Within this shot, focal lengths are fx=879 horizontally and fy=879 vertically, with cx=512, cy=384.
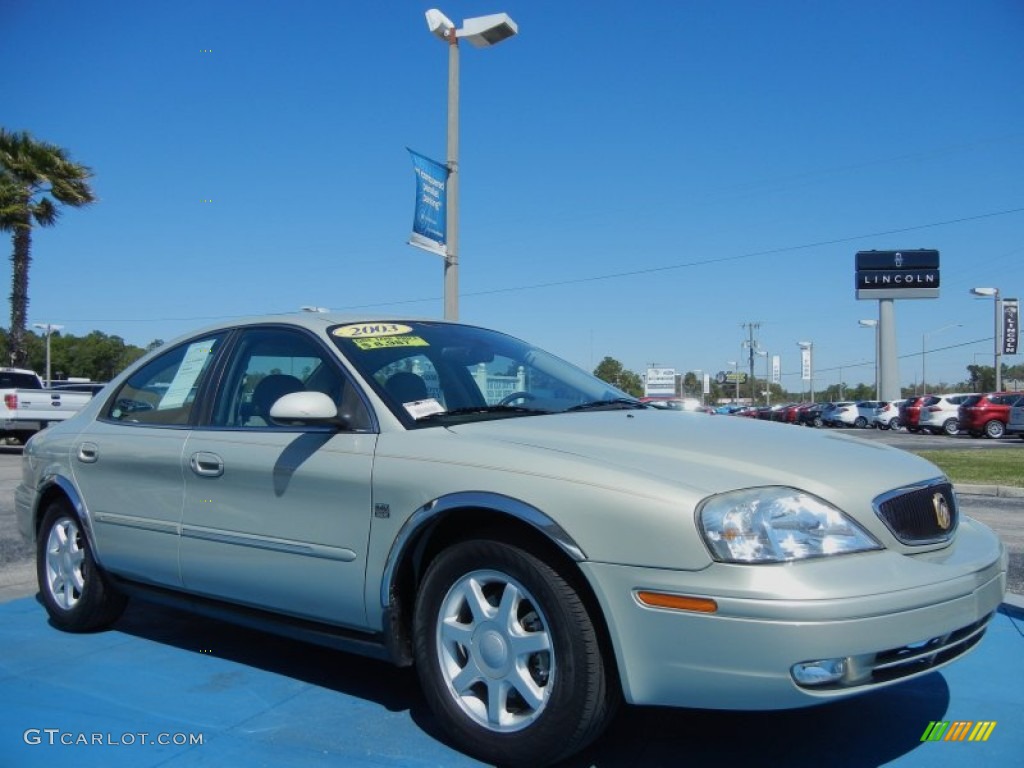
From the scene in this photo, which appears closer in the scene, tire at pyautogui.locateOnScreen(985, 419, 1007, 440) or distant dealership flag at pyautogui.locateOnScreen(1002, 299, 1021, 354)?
tire at pyautogui.locateOnScreen(985, 419, 1007, 440)

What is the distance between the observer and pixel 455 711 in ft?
9.59

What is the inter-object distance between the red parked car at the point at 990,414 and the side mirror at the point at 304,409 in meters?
30.7

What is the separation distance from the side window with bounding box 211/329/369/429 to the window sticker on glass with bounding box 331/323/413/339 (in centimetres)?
12

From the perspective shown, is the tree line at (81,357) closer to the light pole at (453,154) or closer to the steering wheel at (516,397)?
the light pole at (453,154)

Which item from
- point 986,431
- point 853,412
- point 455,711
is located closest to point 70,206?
point 455,711

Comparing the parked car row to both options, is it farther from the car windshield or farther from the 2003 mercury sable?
the 2003 mercury sable

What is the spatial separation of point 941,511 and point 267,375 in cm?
273

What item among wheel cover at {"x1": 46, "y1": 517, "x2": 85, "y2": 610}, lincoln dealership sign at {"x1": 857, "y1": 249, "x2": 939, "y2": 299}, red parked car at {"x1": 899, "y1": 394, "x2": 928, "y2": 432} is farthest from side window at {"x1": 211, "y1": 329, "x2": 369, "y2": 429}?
lincoln dealership sign at {"x1": 857, "y1": 249, "x2": 939, "y2": 299}

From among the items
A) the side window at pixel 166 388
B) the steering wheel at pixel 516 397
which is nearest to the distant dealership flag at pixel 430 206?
the side window at pixel 166 388

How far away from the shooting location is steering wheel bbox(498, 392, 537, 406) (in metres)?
3.72

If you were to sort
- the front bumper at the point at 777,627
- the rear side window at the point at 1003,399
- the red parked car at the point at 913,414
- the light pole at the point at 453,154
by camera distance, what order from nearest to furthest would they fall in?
the front bumper at the point at 777,627
the light pole at the point at 453,154
the rear side window at the point at 1003,399
the red parked car at the point at 913,414

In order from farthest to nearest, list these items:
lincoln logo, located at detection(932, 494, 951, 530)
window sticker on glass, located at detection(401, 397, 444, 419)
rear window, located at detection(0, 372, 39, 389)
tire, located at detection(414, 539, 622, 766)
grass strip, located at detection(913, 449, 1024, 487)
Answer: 1. rear window, located at detection(0, 372, 39, 389)
2. grass strip, located at detection(913, 449, 1024, 487)
3. window sticker on glass, located at detection(401, 397, 444, 419)
4. lincoln logo, located at detection(932, 494, 951, 530)
5. tire, located at detection(414, 539, 622, 766)

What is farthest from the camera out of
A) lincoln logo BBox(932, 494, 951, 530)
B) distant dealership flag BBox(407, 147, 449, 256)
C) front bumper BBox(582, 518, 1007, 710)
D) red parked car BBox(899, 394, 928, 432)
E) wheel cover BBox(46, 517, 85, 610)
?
red parked car BBox(899, 394, 928, 432)

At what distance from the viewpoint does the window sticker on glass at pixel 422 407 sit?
3.34 metres
